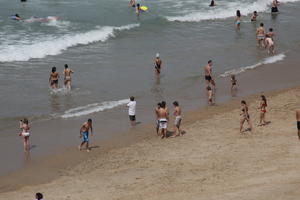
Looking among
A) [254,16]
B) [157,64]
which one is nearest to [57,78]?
[157,64]

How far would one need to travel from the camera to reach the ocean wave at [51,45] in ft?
98.9

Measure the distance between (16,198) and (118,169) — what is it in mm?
2915

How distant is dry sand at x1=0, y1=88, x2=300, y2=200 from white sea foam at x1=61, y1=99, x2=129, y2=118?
3184mm

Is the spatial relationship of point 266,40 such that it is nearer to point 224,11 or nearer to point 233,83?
point 233,83

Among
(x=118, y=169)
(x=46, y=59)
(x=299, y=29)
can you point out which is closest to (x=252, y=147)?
(x=118, y=169)

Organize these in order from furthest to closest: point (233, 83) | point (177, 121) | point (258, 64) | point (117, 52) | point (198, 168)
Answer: point (117, 52) < point (258, 64) < point (233, 83) < point (177, 121) < point (198, 168)

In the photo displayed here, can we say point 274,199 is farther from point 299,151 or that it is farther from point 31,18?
point 31,18

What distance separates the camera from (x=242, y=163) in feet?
55.2

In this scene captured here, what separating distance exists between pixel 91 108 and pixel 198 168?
23.2 feet

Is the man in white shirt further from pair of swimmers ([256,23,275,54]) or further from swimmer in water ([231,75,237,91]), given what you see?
pair of swimmers ([256,23,275,54])

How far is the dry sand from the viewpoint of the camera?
14898 mm

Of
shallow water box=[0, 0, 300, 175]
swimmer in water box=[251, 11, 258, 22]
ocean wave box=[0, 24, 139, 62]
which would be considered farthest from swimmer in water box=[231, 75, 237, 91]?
swimmer in water box=[251, 11, 258, 22]

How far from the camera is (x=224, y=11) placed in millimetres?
41469

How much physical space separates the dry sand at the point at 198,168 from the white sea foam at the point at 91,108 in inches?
125
